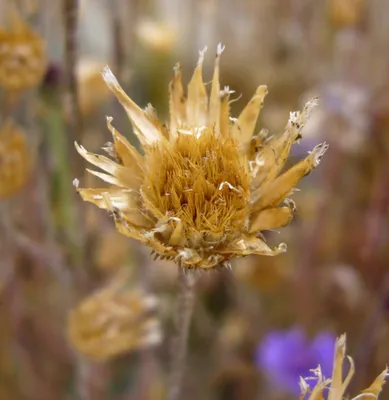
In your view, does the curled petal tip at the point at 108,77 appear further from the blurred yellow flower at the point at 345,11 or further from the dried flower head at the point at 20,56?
the blurred yellow flower at the point at 345,11

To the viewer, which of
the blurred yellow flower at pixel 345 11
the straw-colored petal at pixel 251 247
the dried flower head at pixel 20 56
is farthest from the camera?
the blurred yellow flower at pixel 345 11

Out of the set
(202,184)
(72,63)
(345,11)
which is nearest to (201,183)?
(202,184)

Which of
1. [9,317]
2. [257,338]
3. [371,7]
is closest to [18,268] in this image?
[9,317]

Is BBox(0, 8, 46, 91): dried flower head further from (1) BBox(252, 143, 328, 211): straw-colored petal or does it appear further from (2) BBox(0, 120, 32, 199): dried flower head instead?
(1) BBox(252, 143, 328, 211): straw-colored petal

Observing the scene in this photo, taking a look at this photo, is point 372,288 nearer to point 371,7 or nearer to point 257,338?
point 257,338

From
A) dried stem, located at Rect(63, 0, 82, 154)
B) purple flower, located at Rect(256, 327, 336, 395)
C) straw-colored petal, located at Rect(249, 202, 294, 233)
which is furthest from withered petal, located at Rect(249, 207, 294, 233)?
A: purple flower, located at Rect(256, 327, 336, 395)

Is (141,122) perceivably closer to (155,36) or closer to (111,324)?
(111,324)

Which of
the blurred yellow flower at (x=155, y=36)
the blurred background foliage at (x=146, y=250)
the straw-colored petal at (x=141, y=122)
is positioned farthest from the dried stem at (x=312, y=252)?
the straw-colored petal at (x=141, y=122)
